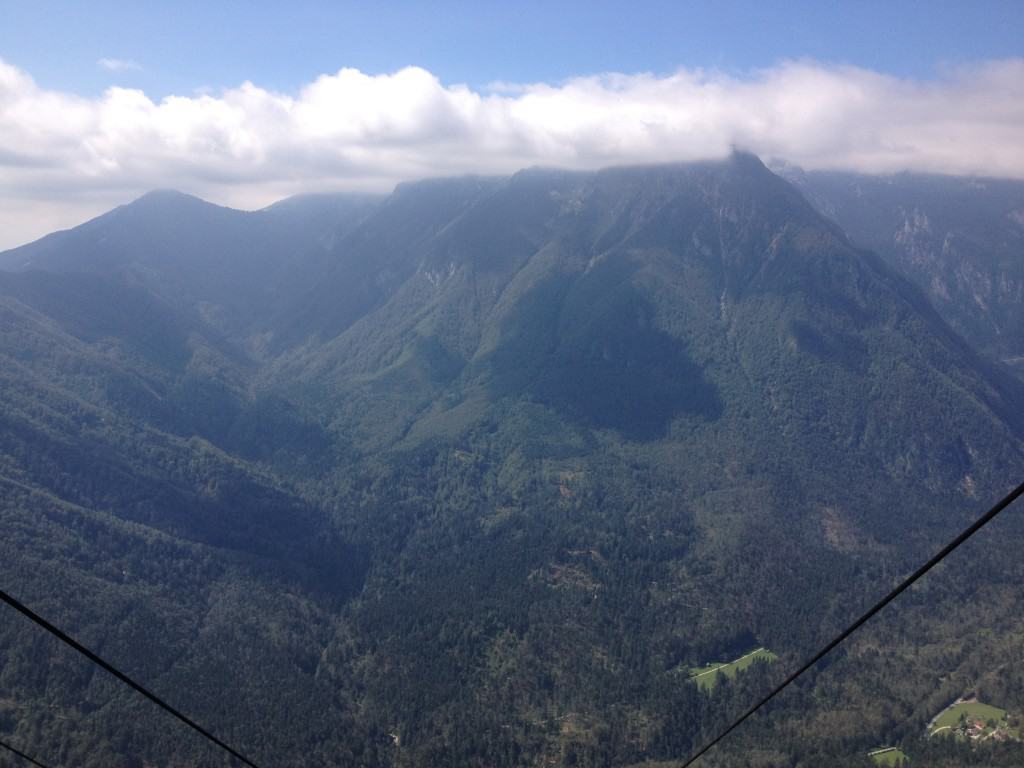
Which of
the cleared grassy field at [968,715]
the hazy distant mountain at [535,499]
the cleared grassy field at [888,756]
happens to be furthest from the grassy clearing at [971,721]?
the cleared grassy field at [888,756]

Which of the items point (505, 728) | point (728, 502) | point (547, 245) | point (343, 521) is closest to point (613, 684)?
point (505, 728)

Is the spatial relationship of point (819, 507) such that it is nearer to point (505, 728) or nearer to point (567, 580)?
point (567, 580)

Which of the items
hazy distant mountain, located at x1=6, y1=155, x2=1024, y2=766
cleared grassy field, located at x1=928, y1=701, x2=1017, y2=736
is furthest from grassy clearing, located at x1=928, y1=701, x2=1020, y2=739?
hazy distant mountain, located at x1=6, y1=155, x2=1024, y2=766

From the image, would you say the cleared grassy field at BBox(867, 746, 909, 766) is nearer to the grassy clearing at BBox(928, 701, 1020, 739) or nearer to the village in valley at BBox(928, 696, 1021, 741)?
the village in valley at BBox(928, 696, 1021, 741)

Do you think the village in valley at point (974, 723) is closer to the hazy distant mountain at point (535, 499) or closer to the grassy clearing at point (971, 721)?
the grassy clearing at point (971, 721)

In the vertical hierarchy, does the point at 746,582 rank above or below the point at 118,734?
below

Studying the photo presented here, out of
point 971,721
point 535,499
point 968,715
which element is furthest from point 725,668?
point 535,499

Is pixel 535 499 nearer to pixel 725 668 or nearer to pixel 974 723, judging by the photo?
pixel 725 668
